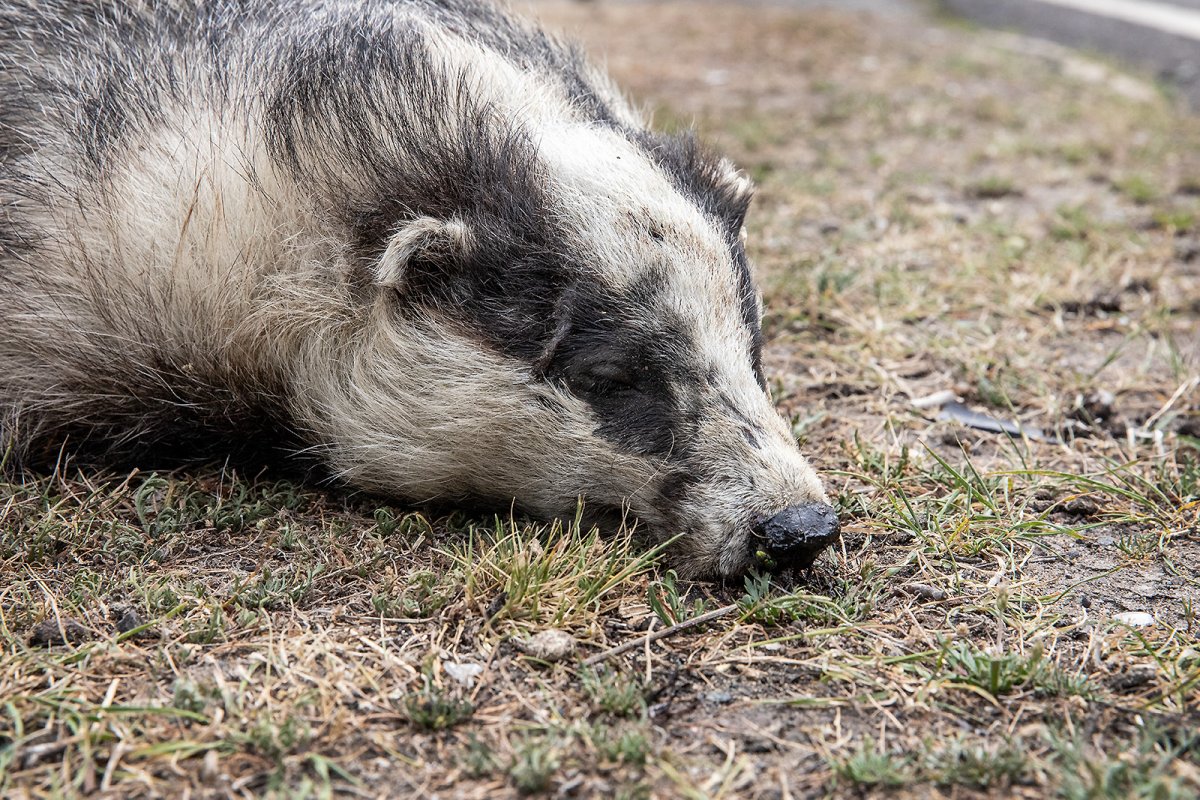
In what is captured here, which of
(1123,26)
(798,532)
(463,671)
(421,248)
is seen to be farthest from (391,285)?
(1123,26)

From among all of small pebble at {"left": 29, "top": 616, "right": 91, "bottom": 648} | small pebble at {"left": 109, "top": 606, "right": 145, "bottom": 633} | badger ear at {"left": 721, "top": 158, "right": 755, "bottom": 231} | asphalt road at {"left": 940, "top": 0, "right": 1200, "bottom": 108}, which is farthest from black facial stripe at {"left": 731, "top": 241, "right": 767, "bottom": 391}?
asphalt road at {"left": 940, "top": 0, "right": 1200, "bottom": 108}

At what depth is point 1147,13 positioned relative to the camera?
484 inches

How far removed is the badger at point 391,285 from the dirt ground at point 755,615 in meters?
0.23

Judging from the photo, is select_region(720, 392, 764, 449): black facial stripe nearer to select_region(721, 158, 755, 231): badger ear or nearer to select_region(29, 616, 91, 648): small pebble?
select_region(721, 158, 755, 231): badger ear

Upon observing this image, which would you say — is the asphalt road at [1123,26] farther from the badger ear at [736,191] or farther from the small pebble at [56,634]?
the small pebble at [56,634]

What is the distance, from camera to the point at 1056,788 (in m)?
2.39

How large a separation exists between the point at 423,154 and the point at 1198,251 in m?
4.44

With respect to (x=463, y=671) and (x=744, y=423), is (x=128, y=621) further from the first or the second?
(x=744, y=423)

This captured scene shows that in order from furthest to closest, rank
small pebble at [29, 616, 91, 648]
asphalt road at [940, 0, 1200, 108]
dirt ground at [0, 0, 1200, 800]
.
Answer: asphalt road at [940, 0, 1200, 108], small pebble at [29, 616, 91, 648], dirt ground at [0, 0, 1200, 800]

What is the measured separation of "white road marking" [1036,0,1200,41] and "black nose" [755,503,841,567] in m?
9.93

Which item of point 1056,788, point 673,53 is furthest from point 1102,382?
point 673,53

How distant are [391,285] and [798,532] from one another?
4.76 ft

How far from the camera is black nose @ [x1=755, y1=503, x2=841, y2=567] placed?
313 centimetres

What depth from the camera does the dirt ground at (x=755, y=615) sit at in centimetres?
250
